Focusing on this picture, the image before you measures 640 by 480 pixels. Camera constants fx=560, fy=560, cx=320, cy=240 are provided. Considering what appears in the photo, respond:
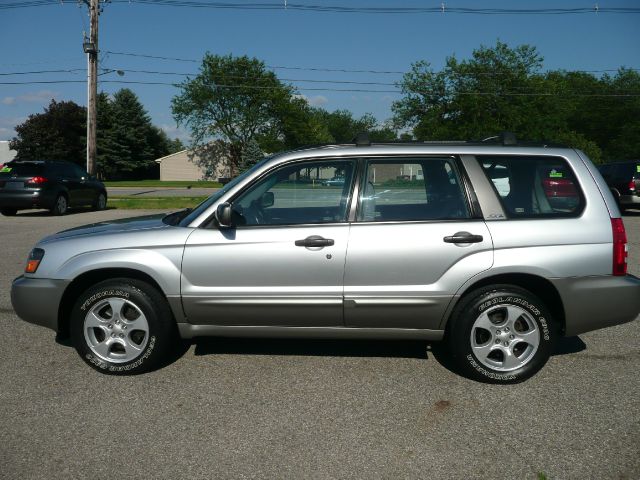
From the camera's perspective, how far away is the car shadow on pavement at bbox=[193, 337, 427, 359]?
4.63 metres

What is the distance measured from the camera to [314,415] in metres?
3.49

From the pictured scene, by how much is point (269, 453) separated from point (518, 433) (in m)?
1.44

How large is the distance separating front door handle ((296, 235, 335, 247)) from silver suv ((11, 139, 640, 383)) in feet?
0.03

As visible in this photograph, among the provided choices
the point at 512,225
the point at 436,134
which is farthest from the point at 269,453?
the point at 436,134

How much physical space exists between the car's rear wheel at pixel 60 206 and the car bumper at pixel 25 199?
240 millimetres

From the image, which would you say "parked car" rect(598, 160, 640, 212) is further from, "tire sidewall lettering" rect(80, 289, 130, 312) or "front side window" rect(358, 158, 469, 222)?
"tire sidewall lettering" rect(80, 289, 130, 312)

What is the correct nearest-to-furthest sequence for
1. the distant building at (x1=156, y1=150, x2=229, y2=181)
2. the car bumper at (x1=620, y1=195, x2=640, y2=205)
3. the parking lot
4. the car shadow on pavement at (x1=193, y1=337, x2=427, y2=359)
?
the parking lot, the car shadow on pavement at (x1=193, y1=337, x2=427, y2=359), the car bumper at (x1=620, y1=195, x2=640, y2=205), the distant building at (x1=156, y1=150, x2=229, y2=181)

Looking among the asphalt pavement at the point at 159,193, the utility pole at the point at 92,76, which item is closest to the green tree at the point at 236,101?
the asphalt pavement at the point at 159,193

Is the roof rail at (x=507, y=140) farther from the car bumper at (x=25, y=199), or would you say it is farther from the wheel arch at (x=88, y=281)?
the car bumper at (x=25, y=199)

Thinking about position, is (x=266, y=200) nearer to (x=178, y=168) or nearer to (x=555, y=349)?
(x=555, y=349)

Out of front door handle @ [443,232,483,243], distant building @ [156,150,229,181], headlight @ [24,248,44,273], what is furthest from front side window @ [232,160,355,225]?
distant building @ [156,150,229,181]

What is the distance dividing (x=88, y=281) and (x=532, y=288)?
3294 millimetres

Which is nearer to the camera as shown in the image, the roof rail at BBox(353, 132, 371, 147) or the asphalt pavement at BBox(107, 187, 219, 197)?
the roof rail at BBox(353, 132, 371, 147)

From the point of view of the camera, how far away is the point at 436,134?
51.6 metres
